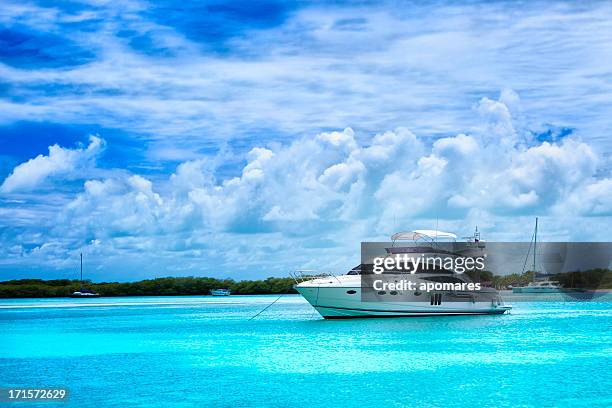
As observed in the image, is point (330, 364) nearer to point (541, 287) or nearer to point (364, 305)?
point (364, 305)

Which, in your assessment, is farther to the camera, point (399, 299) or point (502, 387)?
point (399, 299)

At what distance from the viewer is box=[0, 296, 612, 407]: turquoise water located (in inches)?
1092

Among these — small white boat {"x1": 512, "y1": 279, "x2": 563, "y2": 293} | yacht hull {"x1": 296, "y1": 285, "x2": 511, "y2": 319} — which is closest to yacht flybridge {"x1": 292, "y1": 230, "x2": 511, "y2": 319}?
yacht hull {"x1": 296, "y1": 285, "x2": 511, "y2": 319}

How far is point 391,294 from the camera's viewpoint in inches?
2179

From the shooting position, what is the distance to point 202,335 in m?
53.8

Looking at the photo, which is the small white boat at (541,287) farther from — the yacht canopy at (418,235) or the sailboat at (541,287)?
the yacht canopy at (418,235)

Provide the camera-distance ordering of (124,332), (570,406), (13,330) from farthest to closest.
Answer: (13,330)
(124,332)
(570,406)

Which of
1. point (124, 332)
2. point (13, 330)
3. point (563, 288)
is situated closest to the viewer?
point (124, 332)

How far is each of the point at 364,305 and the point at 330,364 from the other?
807 inches

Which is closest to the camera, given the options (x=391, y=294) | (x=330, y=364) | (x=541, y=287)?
(x=330, y=364)

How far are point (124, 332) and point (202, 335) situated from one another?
804 cm

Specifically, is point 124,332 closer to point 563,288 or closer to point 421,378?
point 421,378

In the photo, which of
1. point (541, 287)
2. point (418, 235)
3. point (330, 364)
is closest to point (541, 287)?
point (541, 287)

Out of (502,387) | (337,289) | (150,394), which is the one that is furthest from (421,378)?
(337,289)
